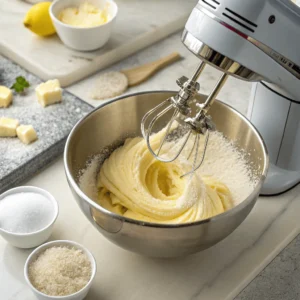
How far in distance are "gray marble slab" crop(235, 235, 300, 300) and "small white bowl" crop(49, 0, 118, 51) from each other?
1.94 feet

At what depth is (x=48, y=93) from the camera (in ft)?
3.58

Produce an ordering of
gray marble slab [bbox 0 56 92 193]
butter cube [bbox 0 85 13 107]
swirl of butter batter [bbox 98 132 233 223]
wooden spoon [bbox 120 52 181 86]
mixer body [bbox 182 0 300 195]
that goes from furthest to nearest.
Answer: wooden spoon [bbox 120 52 181 86] → butter cube [bbox 0 85 13 107] → gray marble slab [bbox 0 56 92 193] → swirl of butter batter [bbox 98 132 233 223] → mixer body [bbox 182 0 300 195]

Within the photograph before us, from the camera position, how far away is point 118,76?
121 centimetres

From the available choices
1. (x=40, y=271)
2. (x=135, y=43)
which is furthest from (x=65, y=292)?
(x=135, y=43)

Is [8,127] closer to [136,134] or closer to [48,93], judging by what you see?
[48,93]

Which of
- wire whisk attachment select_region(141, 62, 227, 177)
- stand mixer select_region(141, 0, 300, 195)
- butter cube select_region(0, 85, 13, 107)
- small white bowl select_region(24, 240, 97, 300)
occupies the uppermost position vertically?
stand mixer select_region(141, 0, 300, 195)

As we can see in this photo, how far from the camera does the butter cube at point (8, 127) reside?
102cm

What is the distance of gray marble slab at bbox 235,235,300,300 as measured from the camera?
34.3 inches

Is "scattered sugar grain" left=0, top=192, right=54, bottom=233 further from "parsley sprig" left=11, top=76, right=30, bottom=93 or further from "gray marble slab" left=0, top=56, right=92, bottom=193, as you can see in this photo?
"parsley sprig" left=11, top=76, right=30, bottom=93

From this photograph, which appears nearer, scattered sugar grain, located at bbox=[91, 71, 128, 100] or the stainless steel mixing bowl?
the stainless steel mixing bowl

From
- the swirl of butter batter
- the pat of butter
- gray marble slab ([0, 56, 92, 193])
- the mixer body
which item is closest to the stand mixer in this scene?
the mixer body

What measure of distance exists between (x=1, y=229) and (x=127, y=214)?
0.59 feet

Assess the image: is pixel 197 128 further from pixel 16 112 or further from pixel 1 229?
pixel 16 112

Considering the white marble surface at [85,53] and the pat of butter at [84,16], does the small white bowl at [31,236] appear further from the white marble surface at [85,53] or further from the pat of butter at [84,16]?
the pat of butter at [84,16]
